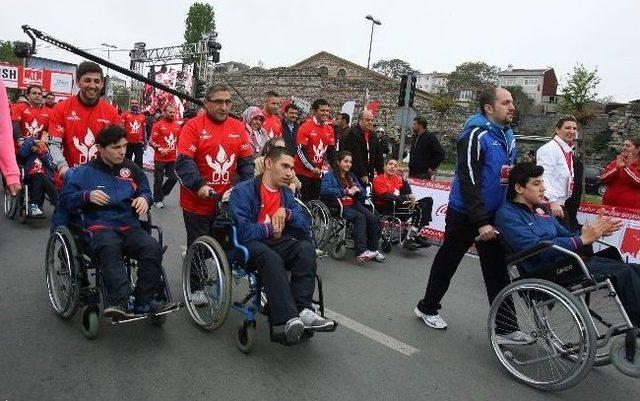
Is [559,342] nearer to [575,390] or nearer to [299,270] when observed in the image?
[575,390]

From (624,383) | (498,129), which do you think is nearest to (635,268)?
(624,383)

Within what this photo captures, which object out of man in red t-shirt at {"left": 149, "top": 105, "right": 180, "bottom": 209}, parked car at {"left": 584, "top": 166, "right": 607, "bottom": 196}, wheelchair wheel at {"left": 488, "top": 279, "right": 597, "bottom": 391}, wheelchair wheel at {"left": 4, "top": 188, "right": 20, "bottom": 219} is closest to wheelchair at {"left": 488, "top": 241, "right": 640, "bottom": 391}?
wheelchair wheel at {"left": 488, "top": 279, "right": 597, "bottom": 391}

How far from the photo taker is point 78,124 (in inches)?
169

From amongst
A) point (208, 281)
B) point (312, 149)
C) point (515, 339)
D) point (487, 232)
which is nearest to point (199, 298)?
point (208, 281)

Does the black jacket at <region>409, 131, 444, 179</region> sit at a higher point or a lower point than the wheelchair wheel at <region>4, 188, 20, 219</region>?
higher

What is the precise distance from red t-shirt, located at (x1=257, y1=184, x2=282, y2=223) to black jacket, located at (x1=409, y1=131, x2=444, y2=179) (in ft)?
17.2

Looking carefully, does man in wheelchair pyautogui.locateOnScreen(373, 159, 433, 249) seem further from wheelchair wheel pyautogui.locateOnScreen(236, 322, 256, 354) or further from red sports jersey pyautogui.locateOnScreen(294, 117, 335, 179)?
wheelchair wheel pyautogui.locateOnScreen(236, 322, 256, 354)

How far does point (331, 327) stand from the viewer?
307 cm

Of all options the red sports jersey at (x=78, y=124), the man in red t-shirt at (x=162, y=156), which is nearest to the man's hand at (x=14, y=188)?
the red sports jersey at (x=78, y=124)

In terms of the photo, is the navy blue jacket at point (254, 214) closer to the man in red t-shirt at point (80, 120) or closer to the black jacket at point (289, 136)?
the man in red t-shirt at point (80, 120)

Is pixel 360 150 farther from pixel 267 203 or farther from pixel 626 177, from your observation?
pixel 267 203

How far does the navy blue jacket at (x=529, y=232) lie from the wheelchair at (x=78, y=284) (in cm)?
221

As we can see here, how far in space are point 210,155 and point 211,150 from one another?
0.13ft

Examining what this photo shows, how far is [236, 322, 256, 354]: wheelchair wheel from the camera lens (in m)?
3.16
